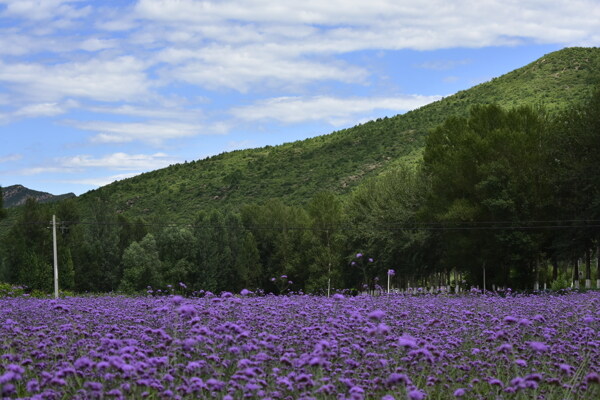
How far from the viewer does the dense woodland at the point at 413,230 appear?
160 feet

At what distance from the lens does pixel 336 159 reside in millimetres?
135875

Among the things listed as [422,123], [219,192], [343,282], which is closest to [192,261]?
[343,282]

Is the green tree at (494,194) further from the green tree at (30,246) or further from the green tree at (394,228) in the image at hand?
the green tree at (30,246)

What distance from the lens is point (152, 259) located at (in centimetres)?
8431

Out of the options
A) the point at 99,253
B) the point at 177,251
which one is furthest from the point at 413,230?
the point at 99,253

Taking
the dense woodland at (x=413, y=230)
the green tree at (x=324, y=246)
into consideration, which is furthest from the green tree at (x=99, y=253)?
the green tree at (x=324, y=246)

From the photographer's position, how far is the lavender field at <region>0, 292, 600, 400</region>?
7.80 metres

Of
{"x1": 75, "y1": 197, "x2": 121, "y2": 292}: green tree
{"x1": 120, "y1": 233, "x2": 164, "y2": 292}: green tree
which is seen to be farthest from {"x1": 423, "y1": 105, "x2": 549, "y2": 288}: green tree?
{"x1": 75, "y1": 197, "x2": 121, "y2": 292}: green tree

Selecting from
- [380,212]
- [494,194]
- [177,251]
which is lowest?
[177,251]

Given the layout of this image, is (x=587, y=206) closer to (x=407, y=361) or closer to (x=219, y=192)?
(x=407, y=361)

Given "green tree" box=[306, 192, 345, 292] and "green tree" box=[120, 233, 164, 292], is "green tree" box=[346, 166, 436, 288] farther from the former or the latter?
"green tree" box=[120, 233, 164, 292]

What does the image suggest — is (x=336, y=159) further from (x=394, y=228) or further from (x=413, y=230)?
(x=413, y=230)

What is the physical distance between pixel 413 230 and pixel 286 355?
176 ft

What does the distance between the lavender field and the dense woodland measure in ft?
35.4
